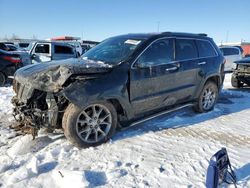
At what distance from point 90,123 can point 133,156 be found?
2.76ft

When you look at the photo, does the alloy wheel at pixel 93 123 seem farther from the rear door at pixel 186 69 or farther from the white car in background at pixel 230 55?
the white car in background at pixel 230 55

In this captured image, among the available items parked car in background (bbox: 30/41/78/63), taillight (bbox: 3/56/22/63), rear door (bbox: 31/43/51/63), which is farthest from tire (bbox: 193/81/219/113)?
rear door (bbox: 31/43/51/63)

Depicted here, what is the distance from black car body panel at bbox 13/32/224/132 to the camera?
4258 mm

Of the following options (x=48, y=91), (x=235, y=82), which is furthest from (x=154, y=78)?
(x=235, y=82)

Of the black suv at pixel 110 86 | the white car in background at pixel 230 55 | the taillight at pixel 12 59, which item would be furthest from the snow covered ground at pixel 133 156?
the white car in background at pixel 230 55

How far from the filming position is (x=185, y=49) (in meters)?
6.05

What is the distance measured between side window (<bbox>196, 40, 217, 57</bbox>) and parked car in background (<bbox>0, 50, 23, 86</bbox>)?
23.4 feet

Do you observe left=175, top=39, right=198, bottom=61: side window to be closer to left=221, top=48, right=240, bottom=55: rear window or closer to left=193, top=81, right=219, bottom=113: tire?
left=193, top=81, right=219, bottom=113: tire

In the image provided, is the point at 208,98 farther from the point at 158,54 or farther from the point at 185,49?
the point at 158,54

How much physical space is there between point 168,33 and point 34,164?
3.50 meters

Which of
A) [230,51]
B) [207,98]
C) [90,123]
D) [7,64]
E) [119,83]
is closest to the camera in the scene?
[90,123]

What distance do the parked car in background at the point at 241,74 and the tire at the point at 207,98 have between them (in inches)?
150

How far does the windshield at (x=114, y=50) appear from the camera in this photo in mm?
5043

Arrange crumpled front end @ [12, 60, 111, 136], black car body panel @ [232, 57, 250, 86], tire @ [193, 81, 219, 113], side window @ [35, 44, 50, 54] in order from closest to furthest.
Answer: crumpled front end @ [12, 60, 111, 136], tire @ [193, 81, 219, 113], black car body panel @ [232, 57, 250, 86], side window @ [35, 44, 50, 54]
